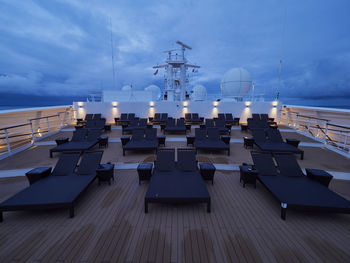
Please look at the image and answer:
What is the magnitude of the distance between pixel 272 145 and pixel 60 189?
7.74 m

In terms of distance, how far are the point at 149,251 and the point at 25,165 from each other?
19.3ft

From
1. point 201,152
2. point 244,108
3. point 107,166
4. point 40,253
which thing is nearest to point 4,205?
point 40,253

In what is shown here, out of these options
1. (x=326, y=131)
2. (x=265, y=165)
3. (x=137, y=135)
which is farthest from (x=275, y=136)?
(x=137, y=135)

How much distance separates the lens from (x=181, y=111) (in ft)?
43.5

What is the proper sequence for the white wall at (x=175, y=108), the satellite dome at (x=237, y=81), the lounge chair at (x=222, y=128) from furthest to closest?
1. the satellite dome at (x=237, y=81)
2. the white wall at (x=175, y=108)
3. the lounge chair at (x=222, y=128)

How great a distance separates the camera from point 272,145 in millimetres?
6605

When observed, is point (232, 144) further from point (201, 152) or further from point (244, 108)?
point (244, 108)

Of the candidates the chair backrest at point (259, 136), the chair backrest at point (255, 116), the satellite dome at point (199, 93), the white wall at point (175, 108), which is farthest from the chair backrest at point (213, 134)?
the satellite dome at point (199, 93)

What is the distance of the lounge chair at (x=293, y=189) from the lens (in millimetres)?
2827

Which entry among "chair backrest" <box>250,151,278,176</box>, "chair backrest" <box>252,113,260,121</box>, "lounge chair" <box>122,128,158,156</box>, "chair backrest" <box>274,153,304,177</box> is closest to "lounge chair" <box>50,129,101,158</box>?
"lounge chair" <box>122,128,158,156</box>

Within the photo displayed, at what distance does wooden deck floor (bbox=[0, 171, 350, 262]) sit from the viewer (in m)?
2.17

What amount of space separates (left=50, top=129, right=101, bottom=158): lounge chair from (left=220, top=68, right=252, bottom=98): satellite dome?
1461 centimetres

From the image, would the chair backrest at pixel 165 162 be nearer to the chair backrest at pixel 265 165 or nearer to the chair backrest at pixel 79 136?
the chair backrest at pixel 265 165

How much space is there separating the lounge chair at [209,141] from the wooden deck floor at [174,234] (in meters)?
2.98
